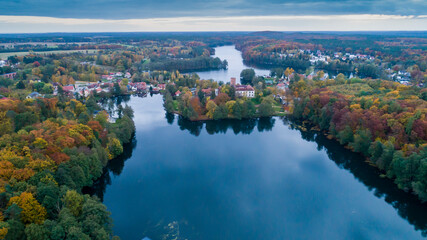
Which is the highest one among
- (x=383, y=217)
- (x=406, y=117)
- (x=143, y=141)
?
(x=406, y=117)

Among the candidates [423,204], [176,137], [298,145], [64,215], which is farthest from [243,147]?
[64,215]

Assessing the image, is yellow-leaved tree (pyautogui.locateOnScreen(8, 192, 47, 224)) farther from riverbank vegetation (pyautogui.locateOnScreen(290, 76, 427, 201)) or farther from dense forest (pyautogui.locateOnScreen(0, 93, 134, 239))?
riverbank vegetation (pyautogui.locateOnScreen(290, 76, 427, 201))

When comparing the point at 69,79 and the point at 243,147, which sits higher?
the point at 69,79

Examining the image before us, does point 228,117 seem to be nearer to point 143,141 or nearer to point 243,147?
point 243,147

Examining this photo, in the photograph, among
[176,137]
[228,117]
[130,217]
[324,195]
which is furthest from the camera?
[228,117]

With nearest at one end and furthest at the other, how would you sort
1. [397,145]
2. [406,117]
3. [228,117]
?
1. [397,145]
2. [406,117]
3. [228,117]

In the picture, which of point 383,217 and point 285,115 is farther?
point 285,115

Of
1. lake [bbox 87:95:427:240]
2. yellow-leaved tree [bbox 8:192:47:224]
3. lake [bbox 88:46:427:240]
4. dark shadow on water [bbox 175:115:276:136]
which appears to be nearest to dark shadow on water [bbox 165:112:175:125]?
dark shadow on water [bbox 175:115:276:136]
